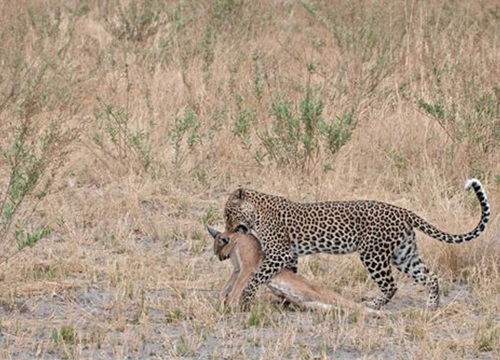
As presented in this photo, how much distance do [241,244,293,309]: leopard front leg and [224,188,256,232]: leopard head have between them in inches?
11.7

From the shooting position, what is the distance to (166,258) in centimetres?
848

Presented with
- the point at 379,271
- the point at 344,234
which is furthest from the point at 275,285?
the point at 379,271

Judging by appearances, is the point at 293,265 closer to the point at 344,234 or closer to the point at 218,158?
the point at 344,234

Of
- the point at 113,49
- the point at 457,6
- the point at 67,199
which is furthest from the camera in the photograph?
the point at 457,6

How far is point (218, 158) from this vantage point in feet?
36.2

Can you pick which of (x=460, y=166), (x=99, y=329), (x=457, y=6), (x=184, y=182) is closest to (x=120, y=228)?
(x=184, y=182)

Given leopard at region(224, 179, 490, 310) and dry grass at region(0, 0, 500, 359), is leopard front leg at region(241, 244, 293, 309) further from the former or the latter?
dry grass at region(0, 0, 500, 359)

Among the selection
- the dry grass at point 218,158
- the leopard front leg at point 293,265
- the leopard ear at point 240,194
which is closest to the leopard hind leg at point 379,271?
the dry grass at point 218,158

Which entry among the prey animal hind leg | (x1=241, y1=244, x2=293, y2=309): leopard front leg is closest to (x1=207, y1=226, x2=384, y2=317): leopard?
(x1=241, y1=244, x2=293, y2=309): leopard front leg

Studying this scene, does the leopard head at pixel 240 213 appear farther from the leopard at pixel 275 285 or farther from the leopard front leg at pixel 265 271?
the leopard front leg at pixel 265 271

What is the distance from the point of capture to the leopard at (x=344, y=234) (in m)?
7.42

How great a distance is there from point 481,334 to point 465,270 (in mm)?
1493

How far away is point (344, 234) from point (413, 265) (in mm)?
544

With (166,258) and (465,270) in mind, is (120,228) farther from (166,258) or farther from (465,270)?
(465,270)
